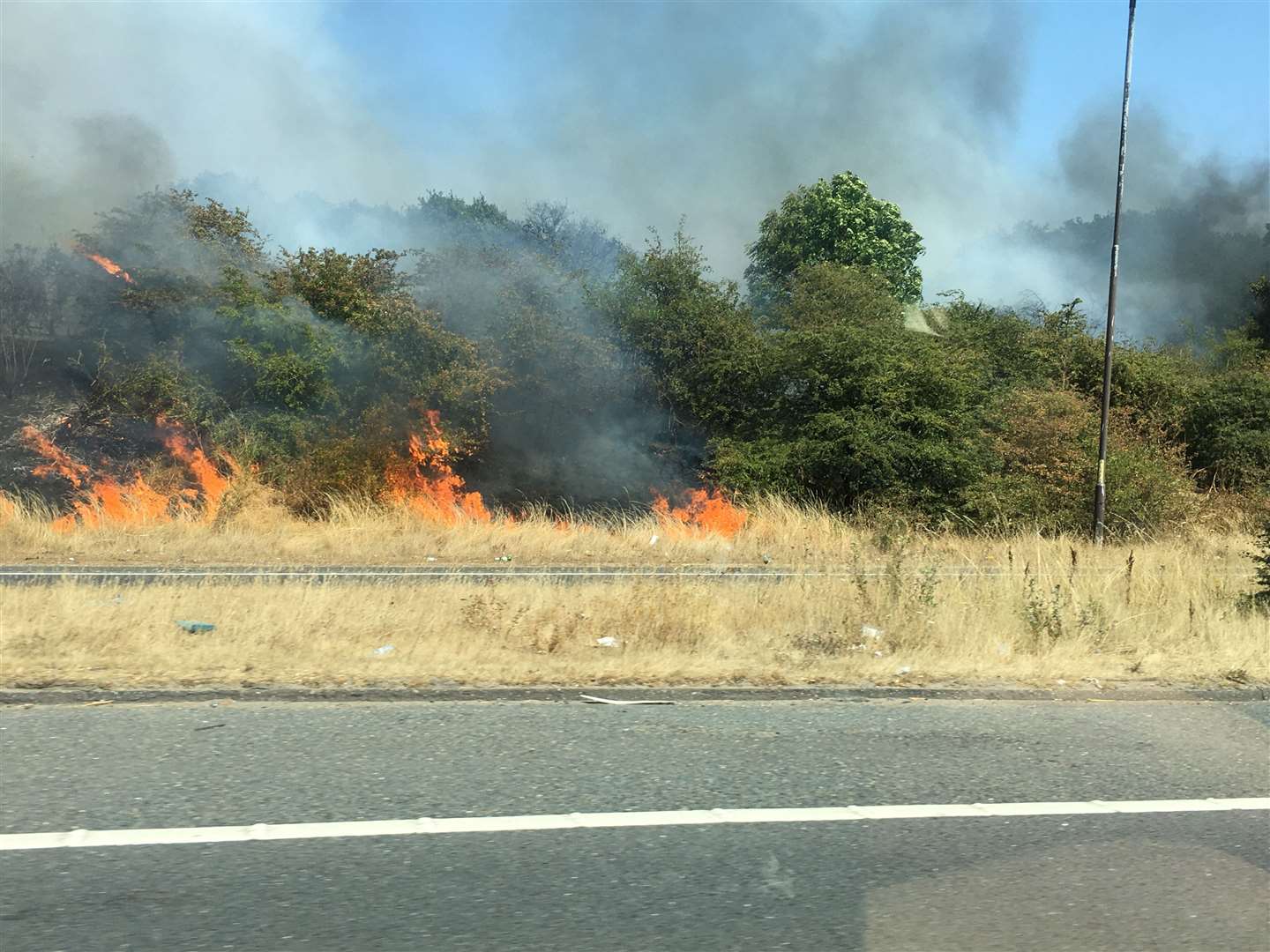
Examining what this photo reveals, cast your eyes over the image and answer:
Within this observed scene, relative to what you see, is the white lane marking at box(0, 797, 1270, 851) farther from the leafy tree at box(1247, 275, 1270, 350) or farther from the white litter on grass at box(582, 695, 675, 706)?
A: the leafy tree at box(1247, 275, 1270, 350)

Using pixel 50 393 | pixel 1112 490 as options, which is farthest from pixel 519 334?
pixel 1112 490

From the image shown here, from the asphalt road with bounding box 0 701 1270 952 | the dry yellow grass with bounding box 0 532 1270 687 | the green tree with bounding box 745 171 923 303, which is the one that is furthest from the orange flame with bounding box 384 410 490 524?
the green tree with bounding box 745 171 923 303

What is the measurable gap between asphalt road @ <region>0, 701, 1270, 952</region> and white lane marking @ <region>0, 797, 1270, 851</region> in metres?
0.06

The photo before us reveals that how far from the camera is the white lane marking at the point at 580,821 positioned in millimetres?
4160

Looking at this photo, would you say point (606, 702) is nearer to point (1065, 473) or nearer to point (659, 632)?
point (659, 632)

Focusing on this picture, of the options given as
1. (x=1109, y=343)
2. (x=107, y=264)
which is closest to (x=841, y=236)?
(x=1109, y=343)

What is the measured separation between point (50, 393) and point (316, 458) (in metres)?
6.28

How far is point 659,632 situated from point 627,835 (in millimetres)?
4055

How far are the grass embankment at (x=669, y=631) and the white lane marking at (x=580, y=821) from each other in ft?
7.39

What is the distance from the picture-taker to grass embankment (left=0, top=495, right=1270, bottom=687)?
700 cm

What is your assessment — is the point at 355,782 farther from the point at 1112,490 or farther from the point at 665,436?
the point at 665,436

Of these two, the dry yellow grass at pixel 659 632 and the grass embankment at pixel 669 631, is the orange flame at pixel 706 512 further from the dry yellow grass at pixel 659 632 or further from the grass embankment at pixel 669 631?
the dry yellow grass at pixel 659 632

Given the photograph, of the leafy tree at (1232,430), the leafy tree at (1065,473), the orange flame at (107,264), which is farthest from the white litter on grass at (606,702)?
the leafy tree at (1232,430)

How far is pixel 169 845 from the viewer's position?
4.10 meters
